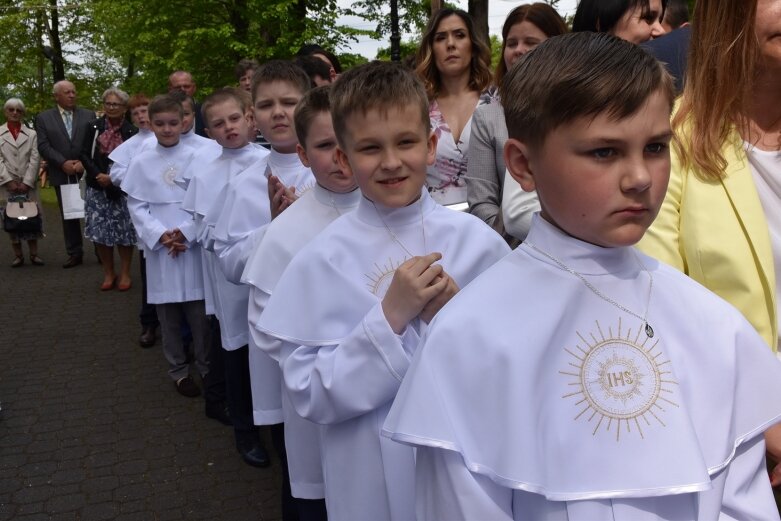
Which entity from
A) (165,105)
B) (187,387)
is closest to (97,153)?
(165,105)

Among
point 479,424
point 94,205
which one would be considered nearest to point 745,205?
point 479,424

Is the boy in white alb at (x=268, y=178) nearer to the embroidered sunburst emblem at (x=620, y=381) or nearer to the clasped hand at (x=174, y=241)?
the clasped hand at (x=174, y=241)

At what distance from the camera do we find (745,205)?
199cm

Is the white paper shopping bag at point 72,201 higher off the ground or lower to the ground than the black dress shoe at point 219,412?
higher

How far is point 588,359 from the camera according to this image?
1656 millimetres

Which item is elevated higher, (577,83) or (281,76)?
(281,76)

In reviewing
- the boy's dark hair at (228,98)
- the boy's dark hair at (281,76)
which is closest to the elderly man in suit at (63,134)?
the boy's dark hair at (228,98)

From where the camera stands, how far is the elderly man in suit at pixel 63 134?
11680 mm

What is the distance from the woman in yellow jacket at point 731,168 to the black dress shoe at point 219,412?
14.4 feet

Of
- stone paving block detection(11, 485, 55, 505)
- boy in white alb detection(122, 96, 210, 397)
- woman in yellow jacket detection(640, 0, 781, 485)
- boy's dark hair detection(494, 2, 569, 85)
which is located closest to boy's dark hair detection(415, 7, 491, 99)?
boy's dark hair detection(494, 2, 569, 85)

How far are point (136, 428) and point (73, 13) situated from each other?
2713cm

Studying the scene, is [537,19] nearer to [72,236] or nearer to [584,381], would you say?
[584,381]

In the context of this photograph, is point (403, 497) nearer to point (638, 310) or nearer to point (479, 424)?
point (479, 424)

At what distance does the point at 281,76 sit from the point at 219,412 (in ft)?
9.13
